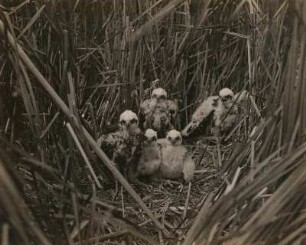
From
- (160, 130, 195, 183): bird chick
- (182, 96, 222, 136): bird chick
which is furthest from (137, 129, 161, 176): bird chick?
(182, 96, 222, 136): bird chick

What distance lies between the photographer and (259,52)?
1992mm

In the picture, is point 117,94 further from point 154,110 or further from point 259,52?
point 259,52

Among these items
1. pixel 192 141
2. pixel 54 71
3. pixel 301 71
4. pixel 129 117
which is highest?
pixel 301 71

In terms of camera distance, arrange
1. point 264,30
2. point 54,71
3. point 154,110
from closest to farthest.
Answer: point 54,71 < point 264,30 < point 154,110

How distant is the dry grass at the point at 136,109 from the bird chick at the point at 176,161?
0.11ft

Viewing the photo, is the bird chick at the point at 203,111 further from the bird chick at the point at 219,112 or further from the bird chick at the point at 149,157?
the bird chick at the point at 149,157

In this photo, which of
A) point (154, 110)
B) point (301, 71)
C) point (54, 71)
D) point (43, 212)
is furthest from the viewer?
point (154, 110)

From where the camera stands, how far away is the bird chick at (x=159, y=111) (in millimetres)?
2090

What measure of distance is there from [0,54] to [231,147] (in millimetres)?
748

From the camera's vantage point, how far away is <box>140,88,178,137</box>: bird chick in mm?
2090

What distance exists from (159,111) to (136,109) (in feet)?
0.44

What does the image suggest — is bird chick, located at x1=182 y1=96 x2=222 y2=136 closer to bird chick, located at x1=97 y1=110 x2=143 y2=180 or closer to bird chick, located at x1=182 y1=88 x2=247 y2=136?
bird chick, located at x1=182 y1=88 x2=247 y2=136

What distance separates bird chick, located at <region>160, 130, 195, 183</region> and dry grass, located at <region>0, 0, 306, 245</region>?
0.03 meters

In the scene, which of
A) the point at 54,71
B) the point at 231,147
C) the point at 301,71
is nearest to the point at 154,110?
the point at 231,147
